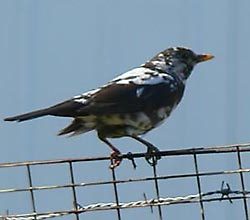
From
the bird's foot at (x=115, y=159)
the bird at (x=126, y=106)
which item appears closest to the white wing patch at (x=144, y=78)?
the bird at (x=126, y=106)

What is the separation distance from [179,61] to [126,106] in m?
0.30

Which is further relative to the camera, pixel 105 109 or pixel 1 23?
pixel 1 23

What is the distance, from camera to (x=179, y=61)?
262 centimetres

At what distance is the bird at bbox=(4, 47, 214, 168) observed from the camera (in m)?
2.28

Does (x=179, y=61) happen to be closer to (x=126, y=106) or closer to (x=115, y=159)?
(x=126, y=106)

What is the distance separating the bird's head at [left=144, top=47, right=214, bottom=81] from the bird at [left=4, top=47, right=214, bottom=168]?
0.02 metres

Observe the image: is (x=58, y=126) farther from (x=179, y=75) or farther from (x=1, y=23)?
(x=179, y=75)

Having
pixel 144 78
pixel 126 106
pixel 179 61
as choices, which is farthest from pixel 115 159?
pixel 179 61

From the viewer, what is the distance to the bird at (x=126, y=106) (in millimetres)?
2275

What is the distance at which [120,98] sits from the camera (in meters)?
2.36

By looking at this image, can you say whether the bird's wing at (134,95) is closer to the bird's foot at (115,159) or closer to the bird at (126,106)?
the bird at (126,106)

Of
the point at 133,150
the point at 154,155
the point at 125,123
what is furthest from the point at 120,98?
the point at 133,150

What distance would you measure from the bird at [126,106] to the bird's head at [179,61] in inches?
0.8

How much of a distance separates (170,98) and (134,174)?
0.95m
